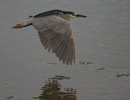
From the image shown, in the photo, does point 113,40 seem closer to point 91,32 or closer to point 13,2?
point 91,32

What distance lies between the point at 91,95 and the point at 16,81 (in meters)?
1.09

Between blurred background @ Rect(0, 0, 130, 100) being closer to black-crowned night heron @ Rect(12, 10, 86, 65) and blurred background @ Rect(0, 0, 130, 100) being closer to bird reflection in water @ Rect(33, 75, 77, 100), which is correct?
bird reflection in water @ Rect(33, 75, 77, 100)

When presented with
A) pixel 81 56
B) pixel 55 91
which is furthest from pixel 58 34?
pixel 81 56

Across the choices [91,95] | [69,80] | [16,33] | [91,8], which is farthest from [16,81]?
[91,8]

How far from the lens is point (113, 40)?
7.79 metres

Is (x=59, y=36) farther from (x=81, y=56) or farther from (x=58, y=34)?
(x=81, y=56)

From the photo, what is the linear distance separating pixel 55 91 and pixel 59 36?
716 millimetres

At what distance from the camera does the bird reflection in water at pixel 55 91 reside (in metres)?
5.80

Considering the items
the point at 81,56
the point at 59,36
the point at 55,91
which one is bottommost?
the point at 55,91

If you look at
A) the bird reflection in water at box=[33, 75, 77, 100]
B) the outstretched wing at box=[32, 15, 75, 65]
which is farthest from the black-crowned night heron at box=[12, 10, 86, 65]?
the bird reflection in water at box=[33, 75, 77, 100]

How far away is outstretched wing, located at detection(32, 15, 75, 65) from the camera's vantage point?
572 cm

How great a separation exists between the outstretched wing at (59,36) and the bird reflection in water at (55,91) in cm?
45

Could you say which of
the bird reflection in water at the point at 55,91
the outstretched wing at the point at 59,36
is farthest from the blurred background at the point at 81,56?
the outstretched wing at the point at 59,36

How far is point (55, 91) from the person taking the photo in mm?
5992
